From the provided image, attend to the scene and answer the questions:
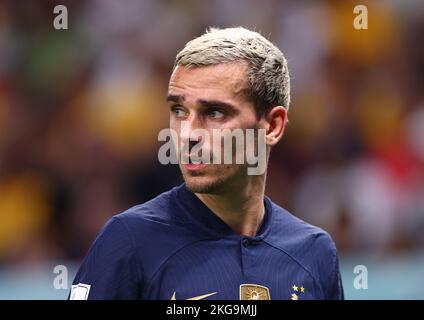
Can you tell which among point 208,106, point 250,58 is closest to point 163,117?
point 250,58

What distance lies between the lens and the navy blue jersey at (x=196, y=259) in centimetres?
310

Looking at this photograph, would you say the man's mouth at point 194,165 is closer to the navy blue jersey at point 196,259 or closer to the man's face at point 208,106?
the man's face at point 208,106

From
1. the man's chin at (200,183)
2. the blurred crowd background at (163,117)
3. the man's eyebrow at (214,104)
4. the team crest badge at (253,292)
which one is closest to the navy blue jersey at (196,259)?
the team crest badge at (253,292)

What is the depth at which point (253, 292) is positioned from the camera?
3262 millimetres

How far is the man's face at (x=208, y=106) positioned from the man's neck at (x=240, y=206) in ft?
0.33

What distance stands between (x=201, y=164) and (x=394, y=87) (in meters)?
5.59

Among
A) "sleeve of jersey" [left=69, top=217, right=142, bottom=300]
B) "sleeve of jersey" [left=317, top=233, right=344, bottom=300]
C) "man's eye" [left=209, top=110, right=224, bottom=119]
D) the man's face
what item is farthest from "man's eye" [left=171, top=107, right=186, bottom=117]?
"sleeve of jersey" [left=317, top=233, right=344, bottom=300]

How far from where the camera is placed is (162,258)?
10.4 ft

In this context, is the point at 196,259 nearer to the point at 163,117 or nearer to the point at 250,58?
the point at 250,58

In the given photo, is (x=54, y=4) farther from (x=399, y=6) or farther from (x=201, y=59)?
(x=201, y=59)

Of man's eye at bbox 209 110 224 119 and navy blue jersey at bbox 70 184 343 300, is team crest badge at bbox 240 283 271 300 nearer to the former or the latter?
navy blue jersey at bbox 70 184 343 300

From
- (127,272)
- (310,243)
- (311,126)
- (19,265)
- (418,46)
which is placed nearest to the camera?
(127,272)

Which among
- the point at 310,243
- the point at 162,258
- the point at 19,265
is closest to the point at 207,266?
the point at 162,258

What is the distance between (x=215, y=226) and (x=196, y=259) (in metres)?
0.19
